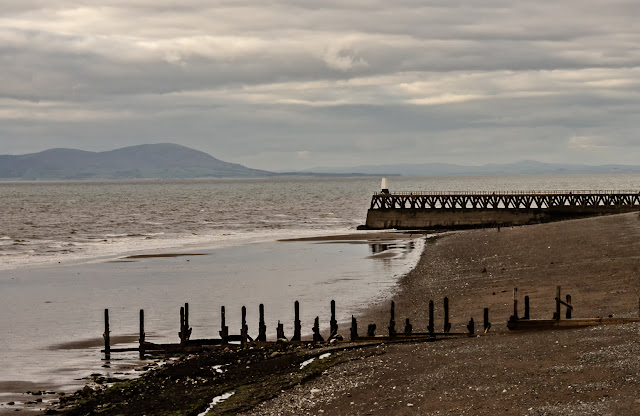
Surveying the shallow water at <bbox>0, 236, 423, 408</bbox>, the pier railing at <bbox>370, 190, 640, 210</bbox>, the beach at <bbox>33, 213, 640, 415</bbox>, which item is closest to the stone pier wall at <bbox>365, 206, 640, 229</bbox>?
the pier railing at <bbox>370, 190, 640, 210</bbox>

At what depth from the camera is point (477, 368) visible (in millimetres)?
20625

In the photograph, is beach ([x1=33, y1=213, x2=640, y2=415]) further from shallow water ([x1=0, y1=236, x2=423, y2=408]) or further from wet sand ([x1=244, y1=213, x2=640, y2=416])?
shallow water ([x1=0, y1=236, x2=423, y2=408])

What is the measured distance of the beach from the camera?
57.6 feet

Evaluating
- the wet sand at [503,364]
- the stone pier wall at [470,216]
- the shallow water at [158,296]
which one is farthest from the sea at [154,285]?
the wet sand at [503,364]

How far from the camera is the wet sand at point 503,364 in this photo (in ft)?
57.1

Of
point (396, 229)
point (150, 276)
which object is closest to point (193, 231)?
point (396, 229)

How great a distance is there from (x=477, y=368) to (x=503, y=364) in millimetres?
685

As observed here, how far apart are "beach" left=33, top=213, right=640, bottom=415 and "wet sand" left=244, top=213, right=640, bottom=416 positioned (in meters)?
0.03

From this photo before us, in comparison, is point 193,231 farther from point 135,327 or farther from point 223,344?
point 223,344

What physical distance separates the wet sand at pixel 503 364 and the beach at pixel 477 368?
0.09 ft

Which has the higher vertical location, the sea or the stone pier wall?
the stone pier wall

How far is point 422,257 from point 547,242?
31.8 feet

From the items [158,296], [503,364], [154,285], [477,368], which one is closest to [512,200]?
[154,285]

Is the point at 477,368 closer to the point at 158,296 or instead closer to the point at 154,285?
the point at 158,296
